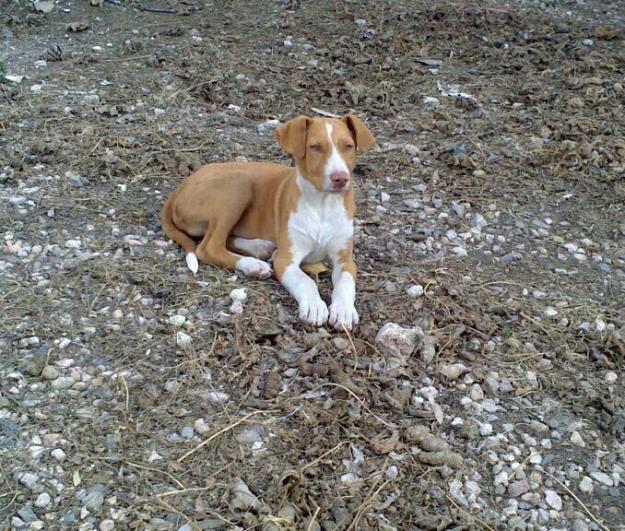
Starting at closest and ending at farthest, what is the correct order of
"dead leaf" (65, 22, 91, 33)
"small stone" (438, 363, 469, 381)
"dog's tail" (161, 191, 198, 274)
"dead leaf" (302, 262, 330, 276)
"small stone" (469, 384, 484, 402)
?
"small stone" (469, 384, 484, 402) < "small stone" (438, 363, 469, 381) < "dog's tail" (161, 191, 198, 274) < "dead leaf" (302, 262, 330, 276) < "dead leaf" (65, 22, 91, 33)

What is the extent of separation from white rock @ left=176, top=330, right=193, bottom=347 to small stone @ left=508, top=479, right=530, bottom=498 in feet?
6.31

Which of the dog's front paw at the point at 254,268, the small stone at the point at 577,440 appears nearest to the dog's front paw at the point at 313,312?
the dog's front paw at the point at 254,268

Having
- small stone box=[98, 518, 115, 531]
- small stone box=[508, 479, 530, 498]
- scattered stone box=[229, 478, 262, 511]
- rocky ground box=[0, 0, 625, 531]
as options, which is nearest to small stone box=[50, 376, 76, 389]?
rocky ground box=[0, 0, 625, 531]

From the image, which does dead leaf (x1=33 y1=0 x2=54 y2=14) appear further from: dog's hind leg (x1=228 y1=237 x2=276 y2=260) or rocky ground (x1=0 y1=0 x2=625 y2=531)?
dog's hind leg (x1=228 y1=237 x2=276 y2=260)

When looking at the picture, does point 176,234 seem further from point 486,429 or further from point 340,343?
point 486,429

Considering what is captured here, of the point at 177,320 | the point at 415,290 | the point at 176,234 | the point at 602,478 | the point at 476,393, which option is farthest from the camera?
the point at 176,234

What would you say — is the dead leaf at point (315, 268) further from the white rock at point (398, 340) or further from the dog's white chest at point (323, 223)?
the white rock at point (398, 340)

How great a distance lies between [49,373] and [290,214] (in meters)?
1.92

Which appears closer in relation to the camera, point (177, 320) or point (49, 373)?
point (49, 373)

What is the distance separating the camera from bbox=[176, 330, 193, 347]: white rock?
4.51 meters

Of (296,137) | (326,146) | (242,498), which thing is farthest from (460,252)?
(242,498)

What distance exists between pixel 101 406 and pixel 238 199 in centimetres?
211

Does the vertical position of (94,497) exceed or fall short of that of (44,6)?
it exceeds it

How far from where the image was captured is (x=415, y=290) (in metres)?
5.11
